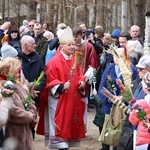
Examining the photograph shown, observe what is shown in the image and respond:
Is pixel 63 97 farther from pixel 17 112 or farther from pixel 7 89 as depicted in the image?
pixel 7 89

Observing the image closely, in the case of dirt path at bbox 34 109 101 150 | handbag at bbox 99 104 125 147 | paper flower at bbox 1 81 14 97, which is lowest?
dirt path at bbox 34 109 101 150

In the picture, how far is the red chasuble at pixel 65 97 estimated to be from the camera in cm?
842

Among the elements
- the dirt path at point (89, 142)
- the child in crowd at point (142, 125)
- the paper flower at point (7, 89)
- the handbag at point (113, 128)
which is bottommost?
the dirt path at point (89, 142)

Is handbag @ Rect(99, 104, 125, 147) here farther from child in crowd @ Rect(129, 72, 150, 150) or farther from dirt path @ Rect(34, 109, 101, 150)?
child in crowd @ Rect(129, 72, 150, 150)

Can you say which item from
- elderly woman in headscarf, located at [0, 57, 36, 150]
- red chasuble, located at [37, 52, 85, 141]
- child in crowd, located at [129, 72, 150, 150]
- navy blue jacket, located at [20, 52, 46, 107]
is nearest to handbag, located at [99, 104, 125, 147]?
red chasuble, located at [37, 52, 85, 141]

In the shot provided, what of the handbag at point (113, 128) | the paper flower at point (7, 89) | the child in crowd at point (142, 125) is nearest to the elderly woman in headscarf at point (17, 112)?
the paper flower at point (7, 89)

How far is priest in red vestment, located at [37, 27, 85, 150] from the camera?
27.7ft

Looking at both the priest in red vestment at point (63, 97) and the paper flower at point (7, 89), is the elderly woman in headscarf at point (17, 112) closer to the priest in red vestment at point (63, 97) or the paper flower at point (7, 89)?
the paper flower at point (7, 89)

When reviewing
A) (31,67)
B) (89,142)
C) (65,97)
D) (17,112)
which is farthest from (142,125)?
(89,142)

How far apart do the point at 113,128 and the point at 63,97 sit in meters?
0.97

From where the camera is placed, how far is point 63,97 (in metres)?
8.48

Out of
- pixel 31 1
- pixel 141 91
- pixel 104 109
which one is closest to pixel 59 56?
pixel 104 109

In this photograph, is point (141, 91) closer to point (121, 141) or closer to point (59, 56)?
point (121, 141)

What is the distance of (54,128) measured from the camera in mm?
8531
